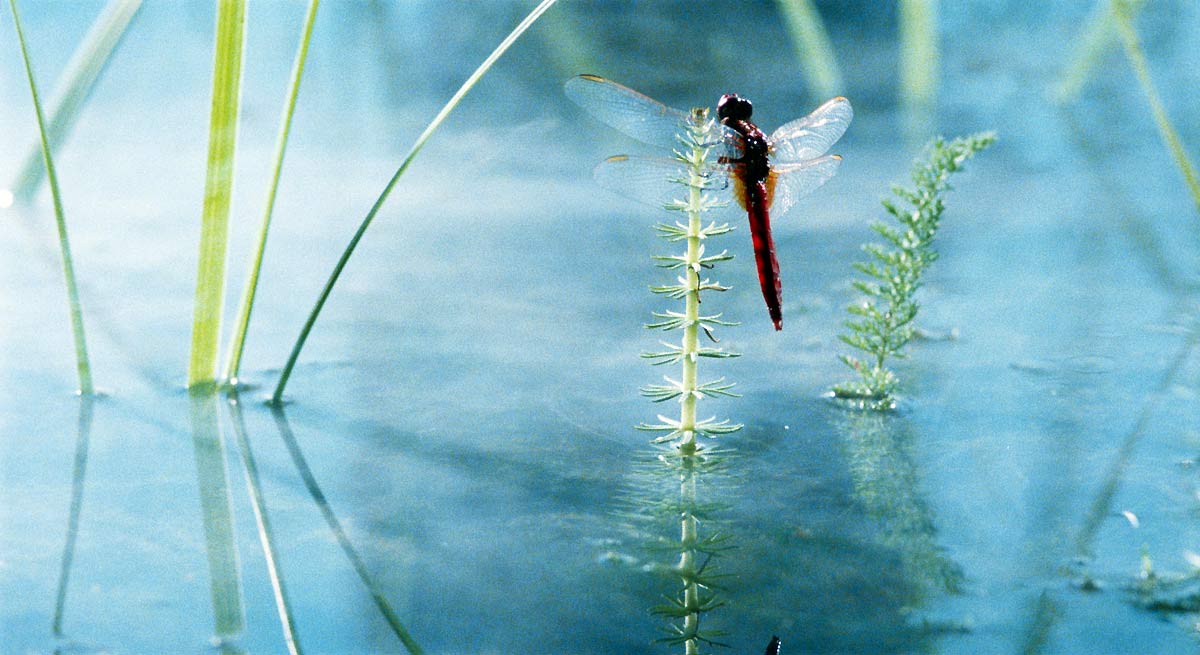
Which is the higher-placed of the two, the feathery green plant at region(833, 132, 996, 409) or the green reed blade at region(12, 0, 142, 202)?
the green reed blade at region(12, 0, 142, 202)

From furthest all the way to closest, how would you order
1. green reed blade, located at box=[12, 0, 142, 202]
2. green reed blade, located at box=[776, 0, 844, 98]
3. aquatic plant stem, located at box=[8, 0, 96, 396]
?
green reed blade, located at box=[776, 0, 844, 98] → green reed blade, located at box=[12, 0, 142, 202] → aquatic plant stem, located at box=[8, 0, 96, 396]

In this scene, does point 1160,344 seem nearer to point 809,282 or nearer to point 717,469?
point 809,282

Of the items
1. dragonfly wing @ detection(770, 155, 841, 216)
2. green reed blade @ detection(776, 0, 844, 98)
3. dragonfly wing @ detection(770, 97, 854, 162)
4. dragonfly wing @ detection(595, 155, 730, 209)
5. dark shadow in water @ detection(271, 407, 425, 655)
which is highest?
green reed blade @ detection(776, 0, 844, 98)

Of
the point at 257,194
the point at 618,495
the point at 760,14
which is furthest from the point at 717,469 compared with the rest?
the point at 760,14

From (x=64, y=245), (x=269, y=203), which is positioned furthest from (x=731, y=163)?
(x=64, y=245)

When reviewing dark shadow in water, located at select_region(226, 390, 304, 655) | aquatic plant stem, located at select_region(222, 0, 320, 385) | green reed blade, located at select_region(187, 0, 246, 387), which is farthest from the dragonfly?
dark shadow in water, located at select_region(226, 390, 304, 655)

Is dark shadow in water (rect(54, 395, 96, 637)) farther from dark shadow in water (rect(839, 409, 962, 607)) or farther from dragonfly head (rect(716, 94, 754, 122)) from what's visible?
dragonfly head (rect(716, 94, 754, 122))

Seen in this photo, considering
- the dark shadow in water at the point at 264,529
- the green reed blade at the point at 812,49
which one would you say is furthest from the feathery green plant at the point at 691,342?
the green reed blade at the point at 812,49
